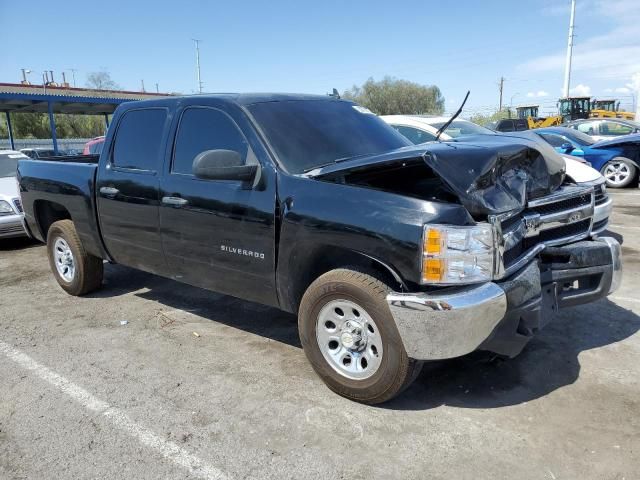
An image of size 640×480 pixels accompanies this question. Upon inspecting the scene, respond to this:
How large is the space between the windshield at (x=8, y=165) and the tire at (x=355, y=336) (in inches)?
331

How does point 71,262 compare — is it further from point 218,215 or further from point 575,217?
point 575,217

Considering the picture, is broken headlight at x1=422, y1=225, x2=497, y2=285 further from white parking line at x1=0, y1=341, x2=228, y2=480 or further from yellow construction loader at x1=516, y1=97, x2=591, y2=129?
yellow construction loader at x1=516, y1=97, x2=591, y2=129

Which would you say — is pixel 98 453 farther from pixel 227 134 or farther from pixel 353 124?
pixel 353 124

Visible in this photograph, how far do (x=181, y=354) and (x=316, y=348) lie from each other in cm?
132

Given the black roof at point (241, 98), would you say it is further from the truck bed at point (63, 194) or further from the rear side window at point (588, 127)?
the rear side window at point (588, 127)

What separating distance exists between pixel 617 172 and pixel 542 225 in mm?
10765

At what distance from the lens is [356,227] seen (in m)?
3.12

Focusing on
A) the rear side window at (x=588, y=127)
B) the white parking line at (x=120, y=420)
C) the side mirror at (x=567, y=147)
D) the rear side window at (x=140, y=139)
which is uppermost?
the rear side window at (x=140, y=139)

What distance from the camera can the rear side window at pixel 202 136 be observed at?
392cm

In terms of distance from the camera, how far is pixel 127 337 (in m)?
4.61

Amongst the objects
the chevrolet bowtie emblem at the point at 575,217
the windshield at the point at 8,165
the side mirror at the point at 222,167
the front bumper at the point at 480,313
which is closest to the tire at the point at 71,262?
the side mirror at the point at 222,167

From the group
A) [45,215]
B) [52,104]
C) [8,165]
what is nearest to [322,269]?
[45,215]

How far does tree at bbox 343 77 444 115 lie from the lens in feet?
235

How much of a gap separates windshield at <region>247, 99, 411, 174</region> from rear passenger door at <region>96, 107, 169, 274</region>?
3.50 ft
